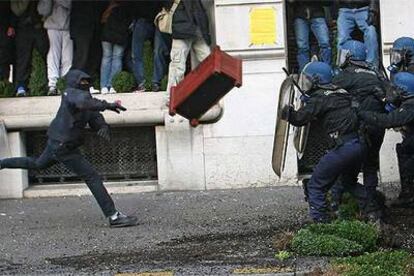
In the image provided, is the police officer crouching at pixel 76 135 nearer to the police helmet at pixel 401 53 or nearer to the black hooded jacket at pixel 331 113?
the black hooded jacket at pixel 331 113

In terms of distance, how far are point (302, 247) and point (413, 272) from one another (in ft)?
3.27

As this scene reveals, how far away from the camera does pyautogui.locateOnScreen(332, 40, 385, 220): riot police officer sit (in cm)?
793

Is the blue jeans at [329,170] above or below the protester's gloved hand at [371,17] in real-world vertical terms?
below

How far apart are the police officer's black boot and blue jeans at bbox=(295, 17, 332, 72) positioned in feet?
6.86

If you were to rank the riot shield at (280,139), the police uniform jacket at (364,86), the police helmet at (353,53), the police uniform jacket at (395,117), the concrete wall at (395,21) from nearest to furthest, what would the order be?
the police uniform jacket at (395,117)
the police uniform jacket at (364,86)
the police helmet at (353,53)
the riot shield at (280,139)
the concrete wall at (395,21)

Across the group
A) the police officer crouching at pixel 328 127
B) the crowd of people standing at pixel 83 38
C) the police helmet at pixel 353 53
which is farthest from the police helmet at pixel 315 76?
the crowd of people standing at pixel 83 38

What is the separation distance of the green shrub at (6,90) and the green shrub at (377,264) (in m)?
5.56

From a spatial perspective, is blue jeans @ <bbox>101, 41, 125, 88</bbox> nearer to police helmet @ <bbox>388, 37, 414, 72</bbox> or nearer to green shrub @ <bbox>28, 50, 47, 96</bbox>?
green shrub @ <bbox>28, 50, 47, 96</bbox>

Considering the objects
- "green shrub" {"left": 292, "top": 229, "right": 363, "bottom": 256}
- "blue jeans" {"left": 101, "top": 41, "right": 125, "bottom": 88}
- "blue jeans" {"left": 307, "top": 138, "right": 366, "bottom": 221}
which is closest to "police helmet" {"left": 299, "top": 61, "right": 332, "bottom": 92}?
"blue jeans" {"left": 307, "top": 138, "right": 366, "bottom": 221}

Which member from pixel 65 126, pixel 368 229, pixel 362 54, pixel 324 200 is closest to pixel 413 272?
pixel 368 229

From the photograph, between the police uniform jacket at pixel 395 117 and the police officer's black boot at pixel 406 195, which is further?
the police officer's black boot at pixel 406 195

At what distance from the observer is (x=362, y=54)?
8.27 m

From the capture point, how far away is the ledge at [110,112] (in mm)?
10359

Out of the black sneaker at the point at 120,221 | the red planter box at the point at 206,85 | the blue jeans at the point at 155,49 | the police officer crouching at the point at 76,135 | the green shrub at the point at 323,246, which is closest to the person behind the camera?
the green shrub at the point at 323,246
